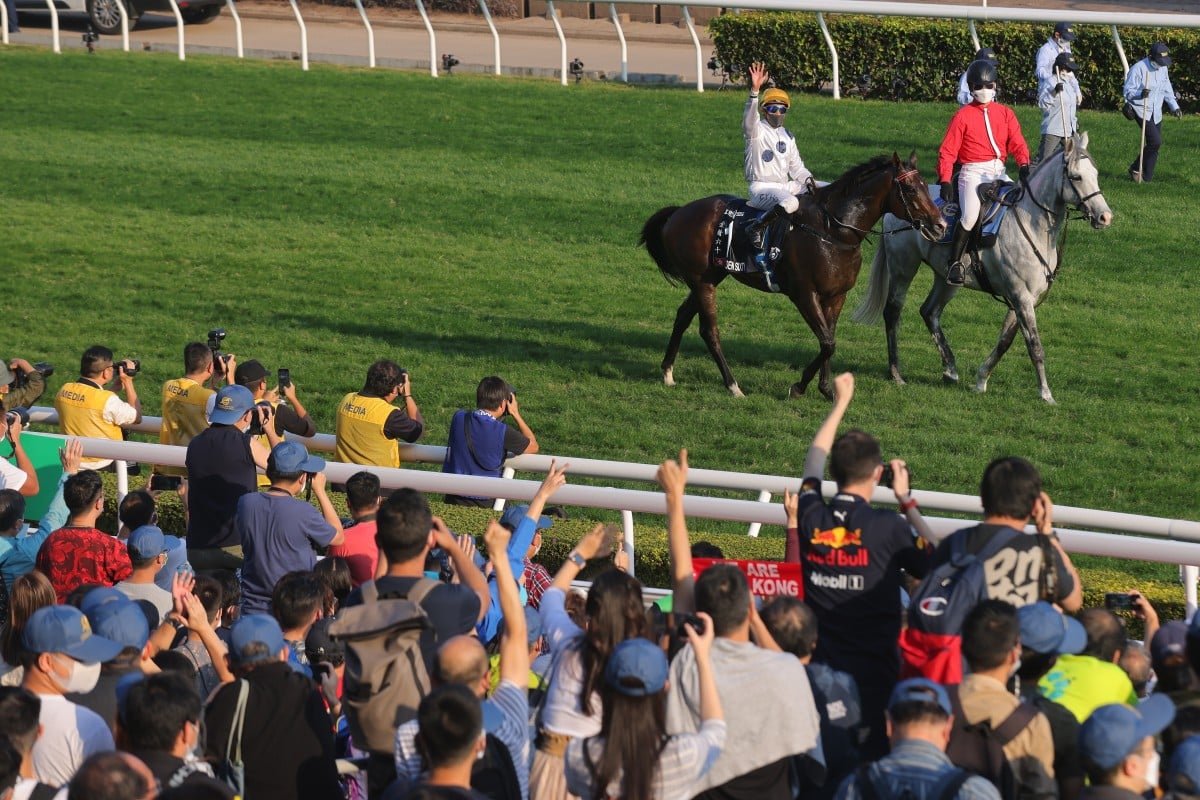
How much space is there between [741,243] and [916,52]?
910 centimetres

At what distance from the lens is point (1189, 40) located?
61.8 ft

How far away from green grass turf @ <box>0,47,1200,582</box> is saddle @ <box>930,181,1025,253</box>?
1.03m

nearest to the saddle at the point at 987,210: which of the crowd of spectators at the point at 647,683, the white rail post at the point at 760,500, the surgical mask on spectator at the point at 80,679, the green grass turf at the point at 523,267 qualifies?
the green grass turf at the point at 523,267

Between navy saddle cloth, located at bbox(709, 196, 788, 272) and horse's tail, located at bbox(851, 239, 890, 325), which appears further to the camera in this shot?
horse's tail, located at bbox(851, 239, 890, 325)

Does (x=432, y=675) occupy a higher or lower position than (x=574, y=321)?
higher

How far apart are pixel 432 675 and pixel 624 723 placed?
0.58 m

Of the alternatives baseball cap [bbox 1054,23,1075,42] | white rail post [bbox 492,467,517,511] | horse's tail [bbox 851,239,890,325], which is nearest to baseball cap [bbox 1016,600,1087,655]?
white rail post [bbox 492,467,517,511]

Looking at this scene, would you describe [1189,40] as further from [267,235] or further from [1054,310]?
[267,235]

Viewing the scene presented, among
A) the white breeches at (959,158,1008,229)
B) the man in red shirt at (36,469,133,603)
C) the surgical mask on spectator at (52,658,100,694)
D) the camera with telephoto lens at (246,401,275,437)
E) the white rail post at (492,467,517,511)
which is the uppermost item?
the white breeches at (959,158,1008,229)

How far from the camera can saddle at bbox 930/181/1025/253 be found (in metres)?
11.7

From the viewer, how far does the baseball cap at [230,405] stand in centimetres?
716

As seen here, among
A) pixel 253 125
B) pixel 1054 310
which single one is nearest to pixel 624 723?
pixel 1054 310

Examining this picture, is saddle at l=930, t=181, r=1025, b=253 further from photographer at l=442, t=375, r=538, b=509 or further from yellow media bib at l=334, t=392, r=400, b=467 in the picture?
yellow media bib at l=334, t=392, r=400, b=467

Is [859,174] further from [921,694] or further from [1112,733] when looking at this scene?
[1112,733]
